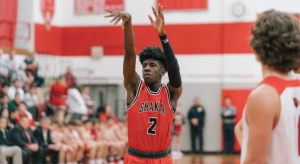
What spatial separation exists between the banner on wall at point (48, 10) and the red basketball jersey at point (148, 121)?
1181cm

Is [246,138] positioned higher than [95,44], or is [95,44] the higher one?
[95,44]

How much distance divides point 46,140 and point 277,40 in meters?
7.66

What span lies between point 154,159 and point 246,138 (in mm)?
1685

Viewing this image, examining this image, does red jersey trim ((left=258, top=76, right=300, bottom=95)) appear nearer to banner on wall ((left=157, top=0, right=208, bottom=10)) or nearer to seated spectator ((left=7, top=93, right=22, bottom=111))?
seated spectator ((left=7, top=93, right=22, bottom=111))

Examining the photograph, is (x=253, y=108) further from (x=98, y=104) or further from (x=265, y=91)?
(x=98, y=104)

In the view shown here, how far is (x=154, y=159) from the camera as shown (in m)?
3.53

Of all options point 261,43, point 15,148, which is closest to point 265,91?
point 261,43

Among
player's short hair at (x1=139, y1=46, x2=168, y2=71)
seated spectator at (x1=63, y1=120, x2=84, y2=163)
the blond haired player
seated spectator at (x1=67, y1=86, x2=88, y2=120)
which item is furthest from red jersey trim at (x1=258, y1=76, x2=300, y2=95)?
seated spectator at (x1=67, y1=86, x2=88, y2=120)

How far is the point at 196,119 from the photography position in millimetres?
13828

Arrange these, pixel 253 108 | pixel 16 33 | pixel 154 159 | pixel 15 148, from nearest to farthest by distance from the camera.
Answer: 1. pixel 253 108
2. pixel 154 159
3. pixel 15 148
4. pixel 16 33

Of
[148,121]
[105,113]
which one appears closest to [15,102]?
[105,113]

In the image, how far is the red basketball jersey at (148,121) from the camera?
3.53 meters

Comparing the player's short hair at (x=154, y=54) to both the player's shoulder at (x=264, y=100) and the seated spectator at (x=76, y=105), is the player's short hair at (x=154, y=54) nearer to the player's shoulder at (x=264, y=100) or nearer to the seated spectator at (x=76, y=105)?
the player's shoulder at (x=264, y=100)

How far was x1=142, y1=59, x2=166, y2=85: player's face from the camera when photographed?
11.9 ft
